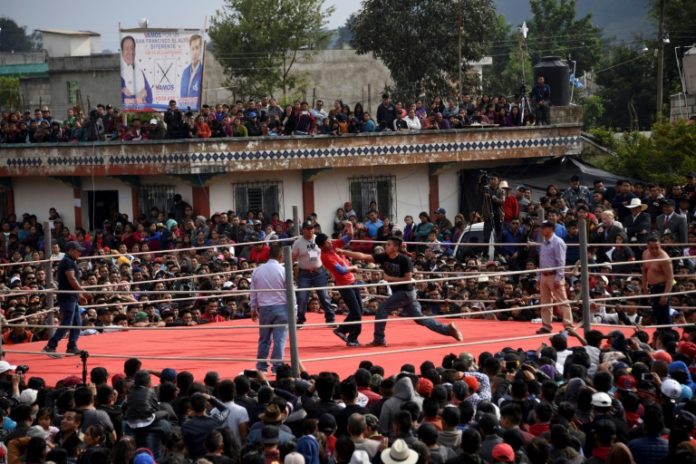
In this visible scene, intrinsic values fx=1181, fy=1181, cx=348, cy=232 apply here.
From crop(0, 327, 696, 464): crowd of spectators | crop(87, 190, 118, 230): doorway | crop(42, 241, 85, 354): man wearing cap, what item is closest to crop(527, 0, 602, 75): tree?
crop(87, 190, 118, 230): doorway

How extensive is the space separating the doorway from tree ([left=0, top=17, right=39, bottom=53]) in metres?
115

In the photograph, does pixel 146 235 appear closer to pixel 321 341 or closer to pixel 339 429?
pixel 321 341

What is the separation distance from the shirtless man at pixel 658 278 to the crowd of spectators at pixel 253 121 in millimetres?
12651

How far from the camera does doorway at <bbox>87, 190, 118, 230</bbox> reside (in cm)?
2800

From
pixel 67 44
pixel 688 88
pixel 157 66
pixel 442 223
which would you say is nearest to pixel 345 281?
pixel 442 223

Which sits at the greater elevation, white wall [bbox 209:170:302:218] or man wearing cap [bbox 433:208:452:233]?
white wall [bbox 209:170:302:218]

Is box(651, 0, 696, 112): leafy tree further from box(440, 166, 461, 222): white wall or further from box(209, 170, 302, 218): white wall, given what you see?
box(209, 170, 302, 218): white wall

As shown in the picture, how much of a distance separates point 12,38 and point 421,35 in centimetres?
11344

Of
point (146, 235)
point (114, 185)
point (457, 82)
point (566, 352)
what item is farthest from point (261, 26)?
point (566, 352)

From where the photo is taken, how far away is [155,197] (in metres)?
27.3

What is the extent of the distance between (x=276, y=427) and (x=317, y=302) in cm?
851

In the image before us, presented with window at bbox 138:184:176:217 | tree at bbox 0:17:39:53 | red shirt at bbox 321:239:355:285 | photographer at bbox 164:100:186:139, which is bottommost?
red shirt at bbox 321:239:355:285

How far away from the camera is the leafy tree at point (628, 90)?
53.6 metres

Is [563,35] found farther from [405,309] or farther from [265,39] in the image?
[405,309]
